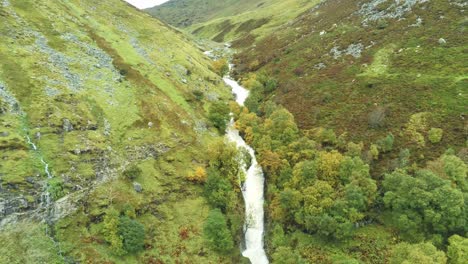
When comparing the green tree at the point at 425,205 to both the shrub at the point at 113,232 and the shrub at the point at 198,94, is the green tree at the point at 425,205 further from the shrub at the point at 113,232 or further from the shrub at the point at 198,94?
the shrub at the point at 198,94

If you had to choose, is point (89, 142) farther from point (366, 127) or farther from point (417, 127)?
point (417, 127)

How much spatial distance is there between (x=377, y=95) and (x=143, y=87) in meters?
53.4

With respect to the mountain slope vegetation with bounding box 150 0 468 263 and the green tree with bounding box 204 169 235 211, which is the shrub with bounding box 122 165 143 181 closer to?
the green tree with bounding box 204 169 235 211

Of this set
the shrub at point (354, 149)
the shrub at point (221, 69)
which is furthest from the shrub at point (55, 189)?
the shrub at point (221, 69)

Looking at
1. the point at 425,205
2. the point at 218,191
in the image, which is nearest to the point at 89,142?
the point at 218,191

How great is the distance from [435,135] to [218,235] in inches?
1627

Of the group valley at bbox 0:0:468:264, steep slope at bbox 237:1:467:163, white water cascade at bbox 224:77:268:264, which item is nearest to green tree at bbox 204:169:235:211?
valley at bbox 0:0:468:264

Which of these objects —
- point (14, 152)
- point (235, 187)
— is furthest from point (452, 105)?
point (14, 152)

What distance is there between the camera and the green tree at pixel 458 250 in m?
41.5

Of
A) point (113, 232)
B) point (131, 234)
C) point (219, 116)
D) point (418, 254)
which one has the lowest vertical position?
point (418, 254)

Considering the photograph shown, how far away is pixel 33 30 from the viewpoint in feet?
255

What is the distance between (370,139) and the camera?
63.9 m

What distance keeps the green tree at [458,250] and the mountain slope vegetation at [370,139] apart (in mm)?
241

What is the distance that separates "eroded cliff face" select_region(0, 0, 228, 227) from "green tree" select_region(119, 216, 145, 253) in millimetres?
7399
